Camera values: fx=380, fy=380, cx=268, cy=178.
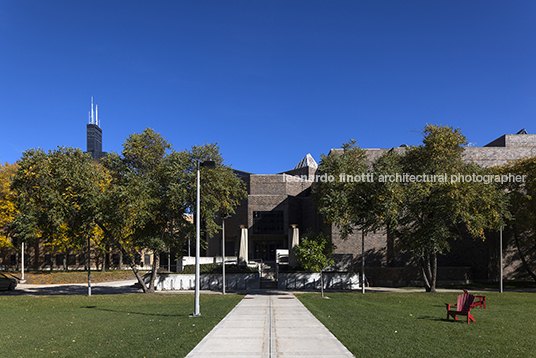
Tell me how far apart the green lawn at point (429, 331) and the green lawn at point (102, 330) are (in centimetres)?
445

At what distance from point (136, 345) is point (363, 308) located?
12125mm

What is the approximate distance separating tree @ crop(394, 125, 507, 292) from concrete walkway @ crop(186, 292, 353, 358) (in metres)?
13.0

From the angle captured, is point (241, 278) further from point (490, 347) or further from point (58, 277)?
point (490, 347)

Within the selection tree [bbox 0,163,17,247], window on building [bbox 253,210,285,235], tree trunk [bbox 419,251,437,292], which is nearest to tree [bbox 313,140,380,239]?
tree trunk [bbox 419,251,437,292]

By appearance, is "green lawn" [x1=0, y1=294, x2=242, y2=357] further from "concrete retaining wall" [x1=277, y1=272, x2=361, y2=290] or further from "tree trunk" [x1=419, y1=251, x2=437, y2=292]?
"tree trunk" [x1=419, y1=251, x2=437, y2=292]

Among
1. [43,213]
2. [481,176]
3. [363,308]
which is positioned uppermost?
[481,176]

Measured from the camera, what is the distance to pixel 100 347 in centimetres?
946

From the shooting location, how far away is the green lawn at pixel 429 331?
29.8 feet

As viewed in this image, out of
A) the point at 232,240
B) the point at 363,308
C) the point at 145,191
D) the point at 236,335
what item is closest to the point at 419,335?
the point at 236,335

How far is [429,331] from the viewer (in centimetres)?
1173

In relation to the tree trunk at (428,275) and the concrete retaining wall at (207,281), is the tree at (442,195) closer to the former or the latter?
the tree trunk at (428,275)

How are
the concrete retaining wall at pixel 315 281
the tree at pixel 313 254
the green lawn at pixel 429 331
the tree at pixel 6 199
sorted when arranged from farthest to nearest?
the tree at pixel 6 199 < the concrete retaining wall at pixel 315 281 < the tree at pixel 313 254 < the green lawn at pixel 429 331

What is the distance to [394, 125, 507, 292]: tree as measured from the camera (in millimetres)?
24016

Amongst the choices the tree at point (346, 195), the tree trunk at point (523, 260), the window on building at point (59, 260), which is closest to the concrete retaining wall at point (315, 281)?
the tree at point (346, 195)
